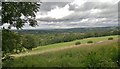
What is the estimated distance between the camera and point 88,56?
10.7m

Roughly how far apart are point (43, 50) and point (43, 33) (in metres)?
1.13

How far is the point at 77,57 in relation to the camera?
10.9 metres

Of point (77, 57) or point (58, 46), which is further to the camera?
point (58, 46)

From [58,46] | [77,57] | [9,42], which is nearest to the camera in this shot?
[9,42]

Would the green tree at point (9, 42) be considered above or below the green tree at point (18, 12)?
below

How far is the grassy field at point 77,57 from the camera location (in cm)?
1018

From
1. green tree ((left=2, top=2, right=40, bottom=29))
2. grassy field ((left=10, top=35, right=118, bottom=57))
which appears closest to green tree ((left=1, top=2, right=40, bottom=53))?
green tree ((left=2, top=2, right=40, bottom=29))

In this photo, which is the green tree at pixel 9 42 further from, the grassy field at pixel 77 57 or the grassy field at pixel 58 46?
the grassy field at pixel 58 46

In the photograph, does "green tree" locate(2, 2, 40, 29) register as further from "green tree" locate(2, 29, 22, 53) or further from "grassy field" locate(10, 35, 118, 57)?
"grassy field" locate(10, 35, 118, 57)

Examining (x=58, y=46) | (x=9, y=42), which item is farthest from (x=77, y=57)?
(x=9, y=42)

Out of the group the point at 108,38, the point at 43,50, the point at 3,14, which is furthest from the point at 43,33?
the point at 108,38

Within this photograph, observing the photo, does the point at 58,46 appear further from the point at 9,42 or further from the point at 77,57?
the point at 9,42

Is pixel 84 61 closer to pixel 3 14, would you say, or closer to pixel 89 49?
pixel 89 49

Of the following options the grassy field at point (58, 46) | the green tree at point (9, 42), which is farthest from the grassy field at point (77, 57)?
the green tree at point (9, 42)
